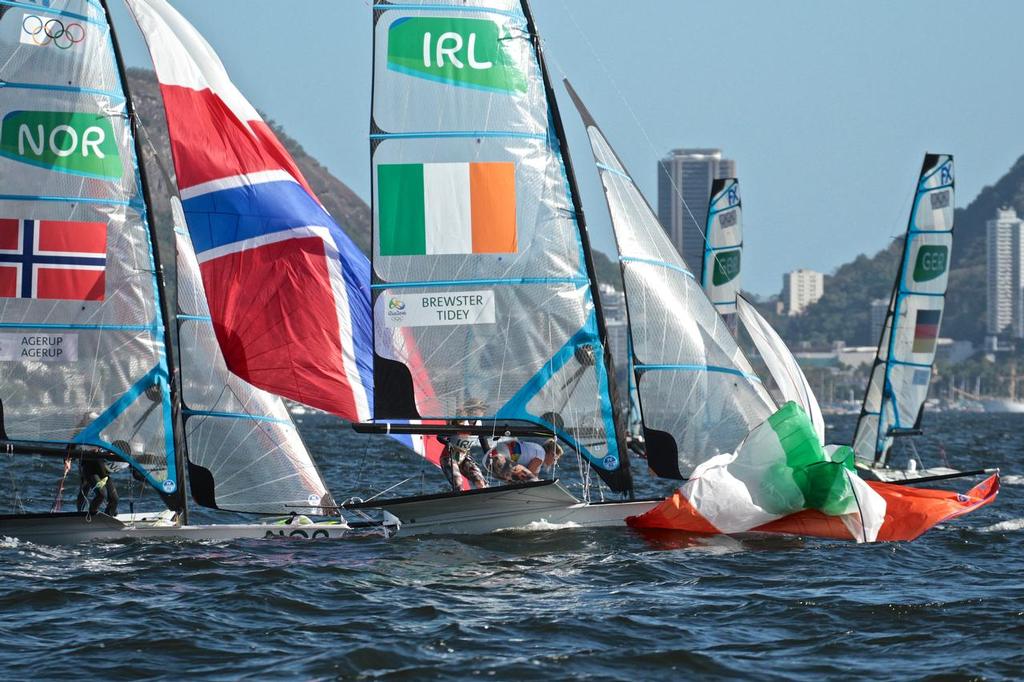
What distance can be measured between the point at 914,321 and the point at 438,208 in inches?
622

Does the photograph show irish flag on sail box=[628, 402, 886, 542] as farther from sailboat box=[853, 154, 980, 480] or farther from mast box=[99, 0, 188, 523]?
sailboat box=[853, 154, 980, 480]

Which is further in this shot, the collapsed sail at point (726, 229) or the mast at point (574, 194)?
the collapsed sail at point (726, 229)

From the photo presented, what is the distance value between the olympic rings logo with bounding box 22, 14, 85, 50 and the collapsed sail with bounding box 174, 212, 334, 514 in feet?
7.19

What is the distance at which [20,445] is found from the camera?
52.3 ft

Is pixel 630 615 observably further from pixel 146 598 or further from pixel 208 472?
pixel 208 472

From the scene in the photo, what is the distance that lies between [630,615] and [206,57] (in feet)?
25.9

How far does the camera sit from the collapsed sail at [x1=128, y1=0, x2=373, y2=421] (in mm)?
15750

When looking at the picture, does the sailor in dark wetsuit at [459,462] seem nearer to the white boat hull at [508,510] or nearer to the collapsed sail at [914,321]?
the white boat hull at [508,510]

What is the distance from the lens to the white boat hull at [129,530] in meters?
15.3

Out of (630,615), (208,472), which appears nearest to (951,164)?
(208,472)

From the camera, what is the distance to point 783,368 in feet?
56.2

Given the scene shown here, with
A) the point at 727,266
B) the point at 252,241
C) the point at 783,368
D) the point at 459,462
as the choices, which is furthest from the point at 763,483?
the point at 727,266

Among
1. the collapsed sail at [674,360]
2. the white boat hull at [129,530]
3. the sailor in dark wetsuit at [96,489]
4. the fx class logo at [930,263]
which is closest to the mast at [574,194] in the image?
the collapsed sail at [674,360]

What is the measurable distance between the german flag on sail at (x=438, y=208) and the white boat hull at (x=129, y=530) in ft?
9.49
